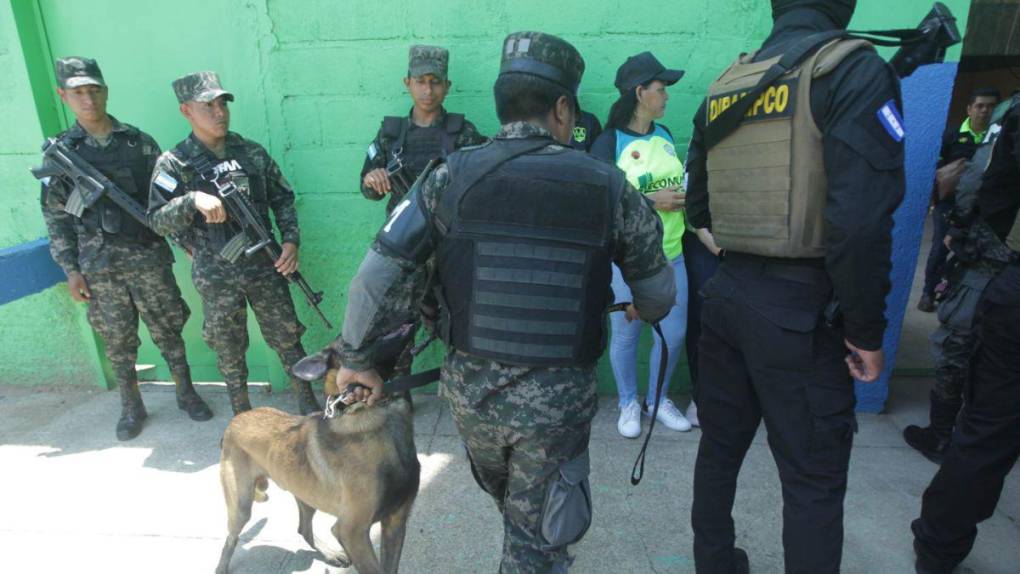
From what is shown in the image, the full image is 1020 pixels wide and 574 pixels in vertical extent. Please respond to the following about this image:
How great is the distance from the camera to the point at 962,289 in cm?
252

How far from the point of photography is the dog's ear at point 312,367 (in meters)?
1.68

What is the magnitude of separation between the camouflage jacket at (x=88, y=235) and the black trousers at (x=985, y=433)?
4.12 m

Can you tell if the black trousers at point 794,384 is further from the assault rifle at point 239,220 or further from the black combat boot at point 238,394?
the black combat boot at point 238,394

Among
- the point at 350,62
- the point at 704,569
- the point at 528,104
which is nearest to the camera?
the point at 528,104

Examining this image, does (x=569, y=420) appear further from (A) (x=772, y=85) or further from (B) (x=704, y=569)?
(A) (x=772, y=85)

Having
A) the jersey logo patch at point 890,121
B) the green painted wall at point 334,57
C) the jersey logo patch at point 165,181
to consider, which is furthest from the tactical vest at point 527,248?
the jersey logo patch at point 165,181

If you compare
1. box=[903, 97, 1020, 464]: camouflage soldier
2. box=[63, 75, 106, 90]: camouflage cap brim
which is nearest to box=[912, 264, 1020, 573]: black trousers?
box=[903, 97, 1020, 464]: camouflage soldier

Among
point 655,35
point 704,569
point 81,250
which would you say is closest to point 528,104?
point 704,569

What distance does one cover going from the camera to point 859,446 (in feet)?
10.2

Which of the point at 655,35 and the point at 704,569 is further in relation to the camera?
the point at 655,35

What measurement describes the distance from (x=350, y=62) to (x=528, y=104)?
228 cm

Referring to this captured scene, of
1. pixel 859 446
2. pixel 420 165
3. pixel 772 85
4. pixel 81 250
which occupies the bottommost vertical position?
pixel 859 446

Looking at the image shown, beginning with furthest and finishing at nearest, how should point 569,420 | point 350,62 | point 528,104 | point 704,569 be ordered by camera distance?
point 350,62
point 704,569
point 569,420
point 528,104

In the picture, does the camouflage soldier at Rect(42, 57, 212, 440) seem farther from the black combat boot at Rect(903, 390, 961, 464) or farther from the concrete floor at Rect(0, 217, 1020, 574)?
the black combat boot at Rect(903, 390, 961, 464)
